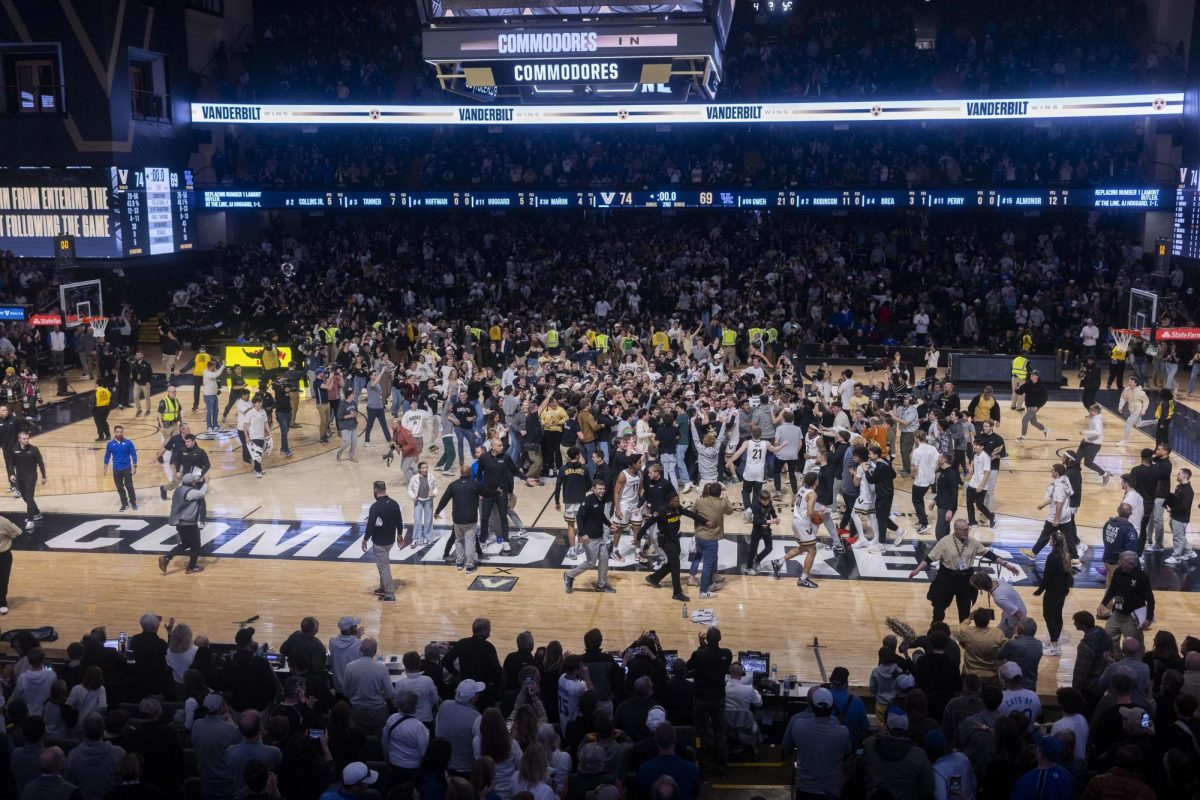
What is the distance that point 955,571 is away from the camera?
500 inches

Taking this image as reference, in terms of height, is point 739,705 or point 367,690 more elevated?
point 367,690

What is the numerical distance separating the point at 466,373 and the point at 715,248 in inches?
736

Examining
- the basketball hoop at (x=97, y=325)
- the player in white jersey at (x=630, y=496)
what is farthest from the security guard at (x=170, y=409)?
the basketball hoop at (x=97, y=325)

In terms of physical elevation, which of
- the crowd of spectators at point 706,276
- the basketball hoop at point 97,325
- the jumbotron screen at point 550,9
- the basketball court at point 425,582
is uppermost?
the jumbotron screen at point 550,9

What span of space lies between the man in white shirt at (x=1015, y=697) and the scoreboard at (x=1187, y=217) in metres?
26.6

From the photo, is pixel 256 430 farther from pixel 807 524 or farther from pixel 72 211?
pixel 72 211

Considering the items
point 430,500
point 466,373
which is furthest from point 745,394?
point 430,500

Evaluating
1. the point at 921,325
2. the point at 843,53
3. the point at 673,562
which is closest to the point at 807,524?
the point at 673,562

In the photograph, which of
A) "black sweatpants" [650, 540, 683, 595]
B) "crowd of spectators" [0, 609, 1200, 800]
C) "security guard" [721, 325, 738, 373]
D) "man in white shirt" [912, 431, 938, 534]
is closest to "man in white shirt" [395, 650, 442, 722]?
"crowd of spectators" [0, 609, 1200, 800]

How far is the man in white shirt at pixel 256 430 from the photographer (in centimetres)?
2047

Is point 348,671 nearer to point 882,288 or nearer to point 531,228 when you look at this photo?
point 882,288

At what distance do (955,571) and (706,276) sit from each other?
2689cm

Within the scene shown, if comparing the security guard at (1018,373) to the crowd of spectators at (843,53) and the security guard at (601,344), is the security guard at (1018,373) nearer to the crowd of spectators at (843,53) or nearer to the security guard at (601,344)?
the security guard at (601,344)

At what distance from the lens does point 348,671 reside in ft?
31.6
